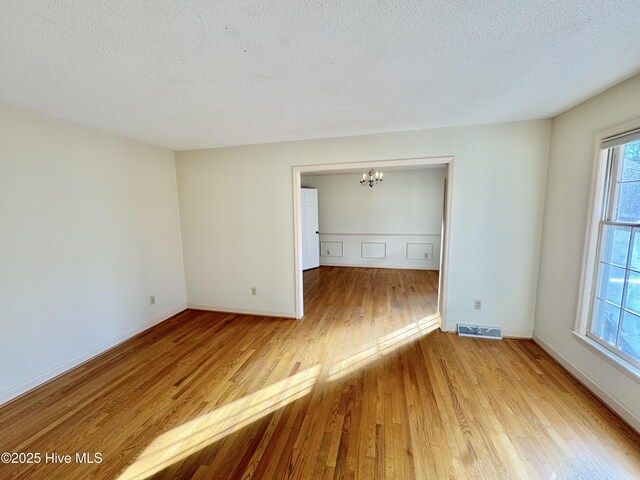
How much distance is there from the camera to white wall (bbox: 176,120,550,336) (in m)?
2.69

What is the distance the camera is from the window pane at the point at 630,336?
67.6 inches

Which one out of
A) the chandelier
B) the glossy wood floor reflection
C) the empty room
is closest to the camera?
the empty room

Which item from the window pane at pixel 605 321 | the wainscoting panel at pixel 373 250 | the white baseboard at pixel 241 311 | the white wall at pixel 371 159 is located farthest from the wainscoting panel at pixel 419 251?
the window pane at pixel 605 321

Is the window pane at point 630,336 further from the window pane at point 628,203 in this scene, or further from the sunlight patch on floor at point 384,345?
the sunlight patch on floor at point 384,345

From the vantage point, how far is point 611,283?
1942 mm

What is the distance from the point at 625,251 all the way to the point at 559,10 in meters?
1.73

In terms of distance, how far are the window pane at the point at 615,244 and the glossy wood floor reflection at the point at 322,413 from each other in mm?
1056

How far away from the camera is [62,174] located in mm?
2305

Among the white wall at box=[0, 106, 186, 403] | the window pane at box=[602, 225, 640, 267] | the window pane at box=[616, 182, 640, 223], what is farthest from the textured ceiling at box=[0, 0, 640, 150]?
the window pane at box=[602, 225, 640, 267]

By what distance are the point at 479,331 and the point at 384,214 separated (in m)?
3.66

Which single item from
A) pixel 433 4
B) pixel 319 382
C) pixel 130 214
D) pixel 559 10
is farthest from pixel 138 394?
pixel 559 10

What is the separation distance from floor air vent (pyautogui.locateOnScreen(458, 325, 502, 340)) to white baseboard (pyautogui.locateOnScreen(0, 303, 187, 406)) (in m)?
3.80

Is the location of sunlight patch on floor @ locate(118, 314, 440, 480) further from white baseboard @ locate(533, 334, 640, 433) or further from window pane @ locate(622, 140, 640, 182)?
window pane @ locate(622, 140, 640, 182)

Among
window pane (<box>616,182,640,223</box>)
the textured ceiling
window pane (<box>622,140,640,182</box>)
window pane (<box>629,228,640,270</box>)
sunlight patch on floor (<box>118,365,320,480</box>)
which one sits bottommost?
sunlight patch on floor (<box>118,365,320,480</box>)
